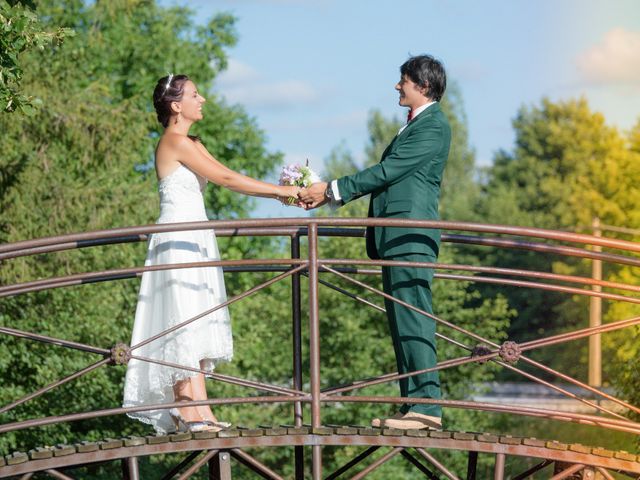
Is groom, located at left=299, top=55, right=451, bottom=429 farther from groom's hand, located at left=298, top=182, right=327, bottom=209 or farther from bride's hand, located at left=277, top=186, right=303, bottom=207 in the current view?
bride's hand, located at left=277, top=186, right=303, bottom=207

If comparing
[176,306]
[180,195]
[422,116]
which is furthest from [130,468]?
[422,116]

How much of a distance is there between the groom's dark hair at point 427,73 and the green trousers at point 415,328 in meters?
0.96

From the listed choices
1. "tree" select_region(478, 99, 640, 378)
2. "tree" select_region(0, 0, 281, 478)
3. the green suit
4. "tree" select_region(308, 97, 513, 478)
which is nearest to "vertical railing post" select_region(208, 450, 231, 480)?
the green suit

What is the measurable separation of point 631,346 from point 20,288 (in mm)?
8910

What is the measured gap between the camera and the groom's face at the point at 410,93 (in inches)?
287

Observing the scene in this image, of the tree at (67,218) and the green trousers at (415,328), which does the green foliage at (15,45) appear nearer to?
the green trousers at (415,328)

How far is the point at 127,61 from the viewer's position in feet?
99.6

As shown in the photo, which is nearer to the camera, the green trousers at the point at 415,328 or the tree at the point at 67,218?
the green trousers at the point at 415,328

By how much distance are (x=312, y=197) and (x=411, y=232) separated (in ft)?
2.33

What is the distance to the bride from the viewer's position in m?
7.49

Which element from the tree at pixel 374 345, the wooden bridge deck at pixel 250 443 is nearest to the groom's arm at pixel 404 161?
the wooden bridge deck at pixel 250 443

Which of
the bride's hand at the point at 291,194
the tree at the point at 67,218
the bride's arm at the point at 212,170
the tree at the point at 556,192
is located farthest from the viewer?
the tree at the point at 556,192

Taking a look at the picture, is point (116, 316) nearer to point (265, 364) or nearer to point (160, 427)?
point (265, 364)

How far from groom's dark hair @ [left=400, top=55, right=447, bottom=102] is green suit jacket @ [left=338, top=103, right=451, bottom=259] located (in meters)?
0.10
